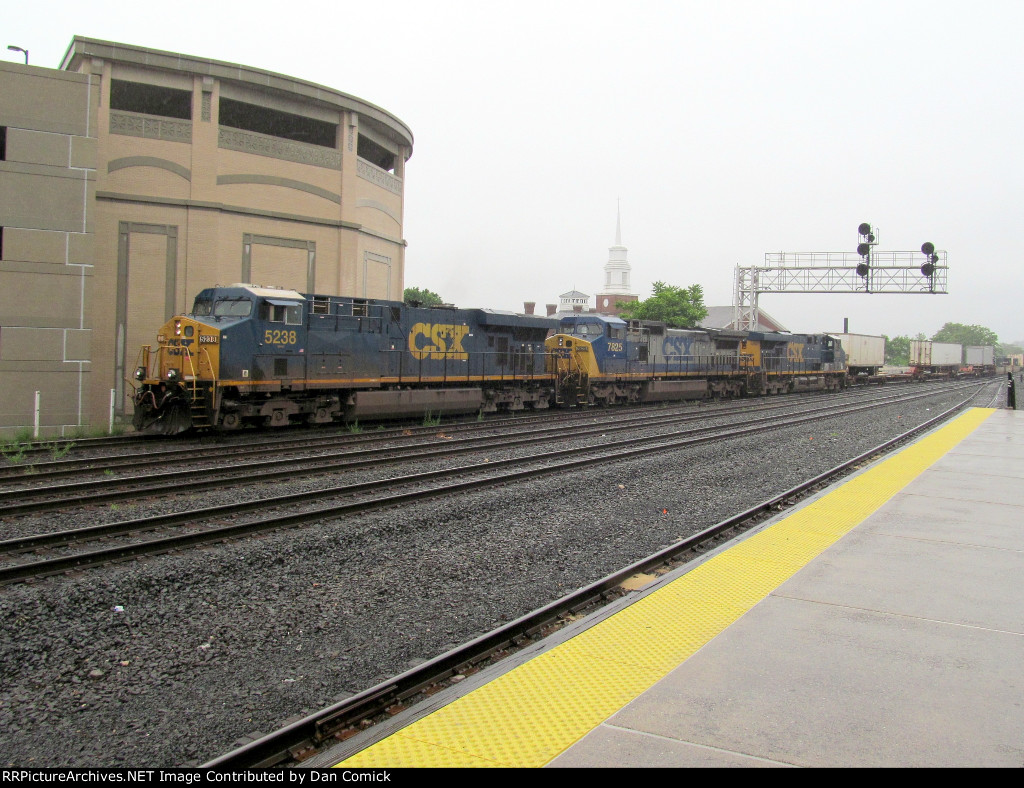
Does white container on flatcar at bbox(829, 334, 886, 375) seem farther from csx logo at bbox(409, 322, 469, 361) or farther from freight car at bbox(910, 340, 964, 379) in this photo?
csx logo at bbox(409, 322, 469, 361)

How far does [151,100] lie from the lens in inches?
888

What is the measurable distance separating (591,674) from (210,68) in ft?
74.7

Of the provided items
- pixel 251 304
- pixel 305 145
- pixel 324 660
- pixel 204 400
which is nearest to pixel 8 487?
pixel 204 400

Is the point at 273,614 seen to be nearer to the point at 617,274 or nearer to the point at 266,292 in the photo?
the point at 266,292

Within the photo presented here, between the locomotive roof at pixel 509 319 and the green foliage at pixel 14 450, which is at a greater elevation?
the locomotive roof at pixel 509 319

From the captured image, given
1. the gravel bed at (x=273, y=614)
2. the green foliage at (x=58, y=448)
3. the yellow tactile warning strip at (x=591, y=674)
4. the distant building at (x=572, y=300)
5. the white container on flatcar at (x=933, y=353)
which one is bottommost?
the gravel bed at (x=273, y=614)

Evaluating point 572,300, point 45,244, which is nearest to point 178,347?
point 45,244

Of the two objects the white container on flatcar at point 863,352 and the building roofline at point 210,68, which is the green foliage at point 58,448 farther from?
the white container on flatcar at point 863,352

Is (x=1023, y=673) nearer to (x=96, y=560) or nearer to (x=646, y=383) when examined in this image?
(x=96, y=560)

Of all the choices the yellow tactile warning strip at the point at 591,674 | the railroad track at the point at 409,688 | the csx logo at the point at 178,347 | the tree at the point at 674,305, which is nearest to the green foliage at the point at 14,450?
the csx logo at the point at 178,347

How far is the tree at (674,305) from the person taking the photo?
72.4 m

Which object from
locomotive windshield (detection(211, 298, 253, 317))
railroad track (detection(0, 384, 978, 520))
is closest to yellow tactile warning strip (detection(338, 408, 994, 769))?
railroad track (detection(0, 384, 978, 520))

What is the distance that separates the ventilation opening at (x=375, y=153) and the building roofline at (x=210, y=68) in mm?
1352

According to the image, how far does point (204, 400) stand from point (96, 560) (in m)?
8.65
